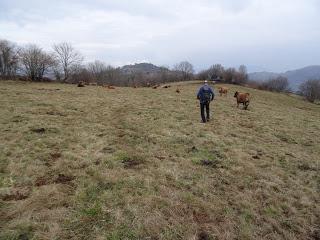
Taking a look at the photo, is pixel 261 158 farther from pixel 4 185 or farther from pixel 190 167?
pixel 4 185

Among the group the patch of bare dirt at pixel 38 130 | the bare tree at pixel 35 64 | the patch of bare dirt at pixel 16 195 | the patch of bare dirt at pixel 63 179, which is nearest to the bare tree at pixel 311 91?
the bare tree at pixel 35 64

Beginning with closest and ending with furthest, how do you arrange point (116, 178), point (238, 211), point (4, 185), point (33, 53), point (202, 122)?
point (238, 211)
point (4, 185)
point (116, 178)
point (202, 122)
point (33, 53)

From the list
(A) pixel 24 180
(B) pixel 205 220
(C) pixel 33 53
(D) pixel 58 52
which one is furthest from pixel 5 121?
(D) pixel 58 52

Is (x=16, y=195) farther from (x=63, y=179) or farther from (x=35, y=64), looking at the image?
(x=35, y=64)

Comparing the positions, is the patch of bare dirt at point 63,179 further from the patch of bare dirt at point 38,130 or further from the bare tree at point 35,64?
the bare tree at point 35,64

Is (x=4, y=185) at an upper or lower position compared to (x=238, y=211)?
upper

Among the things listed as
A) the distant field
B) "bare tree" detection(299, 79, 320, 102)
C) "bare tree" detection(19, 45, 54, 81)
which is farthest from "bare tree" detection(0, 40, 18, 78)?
"bare tree" detection(299, 79, 320, 102)

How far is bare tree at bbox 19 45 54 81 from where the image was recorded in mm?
56656

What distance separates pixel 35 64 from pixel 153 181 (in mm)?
57235

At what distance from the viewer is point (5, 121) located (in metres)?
15.3

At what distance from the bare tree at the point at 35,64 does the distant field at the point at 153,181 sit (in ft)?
148

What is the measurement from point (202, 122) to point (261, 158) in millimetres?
6488

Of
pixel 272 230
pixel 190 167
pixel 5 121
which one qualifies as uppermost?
pixel 5 121

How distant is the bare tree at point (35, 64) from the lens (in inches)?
2231
